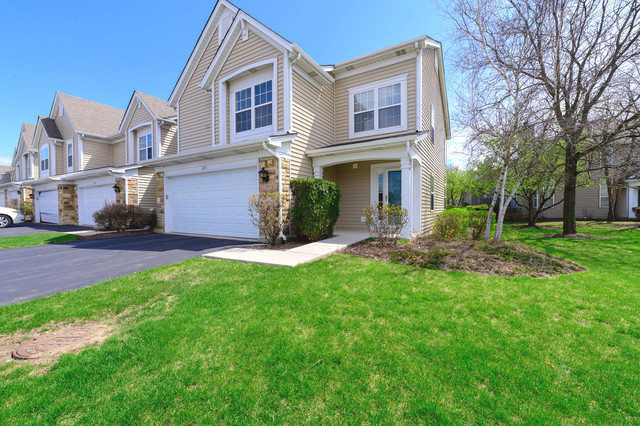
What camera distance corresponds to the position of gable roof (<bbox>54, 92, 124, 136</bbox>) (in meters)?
17.3

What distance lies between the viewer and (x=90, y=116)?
18297 millimetres

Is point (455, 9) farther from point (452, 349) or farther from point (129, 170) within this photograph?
point (129, 170)

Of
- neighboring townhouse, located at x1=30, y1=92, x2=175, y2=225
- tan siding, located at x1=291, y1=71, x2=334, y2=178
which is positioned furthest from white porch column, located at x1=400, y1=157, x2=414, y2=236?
neighboring townhouse, located at x1=30, y1=92, x2=175, y2=225

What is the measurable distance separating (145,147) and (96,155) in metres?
5.32

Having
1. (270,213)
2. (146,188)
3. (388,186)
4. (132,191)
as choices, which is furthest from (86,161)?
(388,186)

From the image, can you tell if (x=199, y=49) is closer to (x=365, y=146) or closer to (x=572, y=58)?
(x=365, y=146)

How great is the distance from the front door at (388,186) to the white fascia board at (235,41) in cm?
527

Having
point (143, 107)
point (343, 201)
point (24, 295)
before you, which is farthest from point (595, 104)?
point (143, 107)

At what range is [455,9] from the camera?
7.80 m

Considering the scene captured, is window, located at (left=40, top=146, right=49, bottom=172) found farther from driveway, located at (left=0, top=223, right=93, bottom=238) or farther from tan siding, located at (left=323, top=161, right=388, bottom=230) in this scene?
tan siding, located at (left=323, top=161, right=388, bottom=230)

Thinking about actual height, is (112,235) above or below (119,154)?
below

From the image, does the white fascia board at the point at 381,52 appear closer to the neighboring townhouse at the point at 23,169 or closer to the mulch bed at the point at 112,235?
the mulch bed at the point at 112,235

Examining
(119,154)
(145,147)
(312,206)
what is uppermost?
(119,154)

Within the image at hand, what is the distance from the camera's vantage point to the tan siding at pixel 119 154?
1700cm
